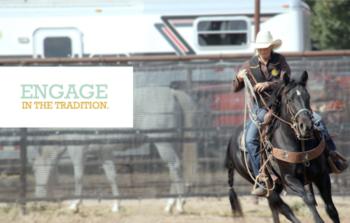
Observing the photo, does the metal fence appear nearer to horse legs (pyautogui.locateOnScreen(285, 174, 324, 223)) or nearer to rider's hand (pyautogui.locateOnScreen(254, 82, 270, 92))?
rider's hand (pyautogui.locateOnScreen(254, 82, 270, 92))

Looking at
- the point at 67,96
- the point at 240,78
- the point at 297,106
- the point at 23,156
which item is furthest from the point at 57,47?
the point at 297,106

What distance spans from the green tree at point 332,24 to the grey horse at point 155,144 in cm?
1924

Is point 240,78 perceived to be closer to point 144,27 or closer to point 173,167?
point 173,167

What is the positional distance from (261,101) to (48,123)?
12.9 feet

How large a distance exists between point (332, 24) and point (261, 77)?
22.8 metres

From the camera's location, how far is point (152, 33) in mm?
15328

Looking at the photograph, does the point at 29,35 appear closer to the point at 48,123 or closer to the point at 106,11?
the point at 106,11

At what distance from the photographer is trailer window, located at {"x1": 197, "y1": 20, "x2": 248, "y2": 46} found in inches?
602

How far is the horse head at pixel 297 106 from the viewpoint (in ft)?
27.8

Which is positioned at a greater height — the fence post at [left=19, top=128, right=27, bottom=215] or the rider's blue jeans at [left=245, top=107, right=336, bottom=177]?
the rider's blue jeans at [left=245, top=107, right=336, bottom=177]

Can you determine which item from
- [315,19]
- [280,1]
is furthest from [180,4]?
[315,19]

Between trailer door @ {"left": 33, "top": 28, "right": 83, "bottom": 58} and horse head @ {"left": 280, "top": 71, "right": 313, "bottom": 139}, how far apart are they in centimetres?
693

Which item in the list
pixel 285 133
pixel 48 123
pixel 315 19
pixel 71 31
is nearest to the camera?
pixel 285 133

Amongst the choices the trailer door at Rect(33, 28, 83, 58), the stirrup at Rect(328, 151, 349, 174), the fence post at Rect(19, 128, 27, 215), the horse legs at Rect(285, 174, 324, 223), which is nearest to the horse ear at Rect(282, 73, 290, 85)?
the horse legs at Rect(285, 174, 324, 223)
